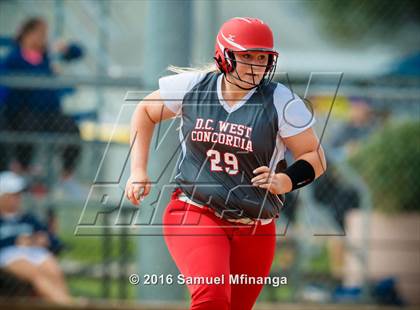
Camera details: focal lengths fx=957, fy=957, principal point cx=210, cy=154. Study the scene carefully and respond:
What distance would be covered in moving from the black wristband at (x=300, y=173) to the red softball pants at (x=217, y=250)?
36 centimetres

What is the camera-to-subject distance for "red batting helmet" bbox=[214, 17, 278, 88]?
449 cm

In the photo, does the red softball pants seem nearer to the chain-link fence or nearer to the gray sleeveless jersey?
the gray sleeveless jersey

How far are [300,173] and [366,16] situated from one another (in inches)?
155

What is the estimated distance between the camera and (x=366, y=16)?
26.4ft

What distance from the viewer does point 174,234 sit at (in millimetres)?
4633

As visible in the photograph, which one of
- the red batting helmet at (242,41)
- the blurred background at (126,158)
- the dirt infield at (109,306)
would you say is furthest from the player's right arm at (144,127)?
the dirt infield at (109,306)

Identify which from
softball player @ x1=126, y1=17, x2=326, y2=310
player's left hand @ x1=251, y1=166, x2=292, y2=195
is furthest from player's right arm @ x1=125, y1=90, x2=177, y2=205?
player's left hand @ x1=251, y1=166, x2=292, y2=195

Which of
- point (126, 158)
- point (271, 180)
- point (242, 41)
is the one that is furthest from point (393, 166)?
point (271, 180)

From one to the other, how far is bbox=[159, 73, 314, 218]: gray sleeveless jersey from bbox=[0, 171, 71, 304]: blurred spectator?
8.96 ft

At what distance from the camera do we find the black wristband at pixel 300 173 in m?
4.39

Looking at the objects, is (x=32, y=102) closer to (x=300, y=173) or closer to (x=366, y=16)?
(x=366, y=16)

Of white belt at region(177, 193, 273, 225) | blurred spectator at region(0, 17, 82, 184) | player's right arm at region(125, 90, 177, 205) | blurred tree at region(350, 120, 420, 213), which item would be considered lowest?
blurred tree at region(350, 120, 420, 213)

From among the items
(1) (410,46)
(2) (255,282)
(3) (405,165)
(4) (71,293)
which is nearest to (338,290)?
(3) (405,165)

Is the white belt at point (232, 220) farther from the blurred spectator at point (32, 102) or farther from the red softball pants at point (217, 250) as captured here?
the blurred spectator at point (32, 102)
